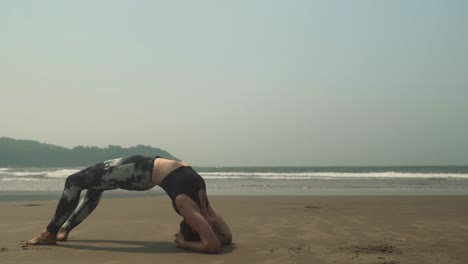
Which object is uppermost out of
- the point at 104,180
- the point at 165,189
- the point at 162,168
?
the point at 162,168

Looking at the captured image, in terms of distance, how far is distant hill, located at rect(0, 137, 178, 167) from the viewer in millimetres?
92812

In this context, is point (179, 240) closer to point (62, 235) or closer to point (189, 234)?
point (189, 234)

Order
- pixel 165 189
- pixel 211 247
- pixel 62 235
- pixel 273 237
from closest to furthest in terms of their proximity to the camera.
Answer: pixel 211 247 < pixel 165 189 < pixel 62 235 < pixel 273 237

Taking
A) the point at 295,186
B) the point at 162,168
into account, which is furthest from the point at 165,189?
the point at 295,186

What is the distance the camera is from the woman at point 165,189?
5059mm

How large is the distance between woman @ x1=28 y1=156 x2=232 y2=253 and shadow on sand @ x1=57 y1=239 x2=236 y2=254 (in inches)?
5.6

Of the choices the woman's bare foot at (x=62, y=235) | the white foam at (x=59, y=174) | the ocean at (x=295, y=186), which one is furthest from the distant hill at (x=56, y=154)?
the woman's bare foot at (x=62, y=235)

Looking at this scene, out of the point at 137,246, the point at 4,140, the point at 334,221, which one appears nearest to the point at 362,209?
the point at 334,221

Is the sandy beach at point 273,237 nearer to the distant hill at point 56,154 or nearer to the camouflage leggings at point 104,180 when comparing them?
the camouflage leggings at point 104,180

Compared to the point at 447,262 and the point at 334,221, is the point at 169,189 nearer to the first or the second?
the point at 447,262

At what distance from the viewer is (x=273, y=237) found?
244 inches

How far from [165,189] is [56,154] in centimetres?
10269

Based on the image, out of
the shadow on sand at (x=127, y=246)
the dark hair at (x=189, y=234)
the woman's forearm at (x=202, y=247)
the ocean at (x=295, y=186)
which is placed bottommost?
the ocean at (x=295, y=186)

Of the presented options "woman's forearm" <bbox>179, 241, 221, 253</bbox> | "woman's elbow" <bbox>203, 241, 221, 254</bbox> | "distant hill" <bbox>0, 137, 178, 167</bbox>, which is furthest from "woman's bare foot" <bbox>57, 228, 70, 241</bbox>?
"distant hill" <bbox>0, 137, 178, 167</bbox>
